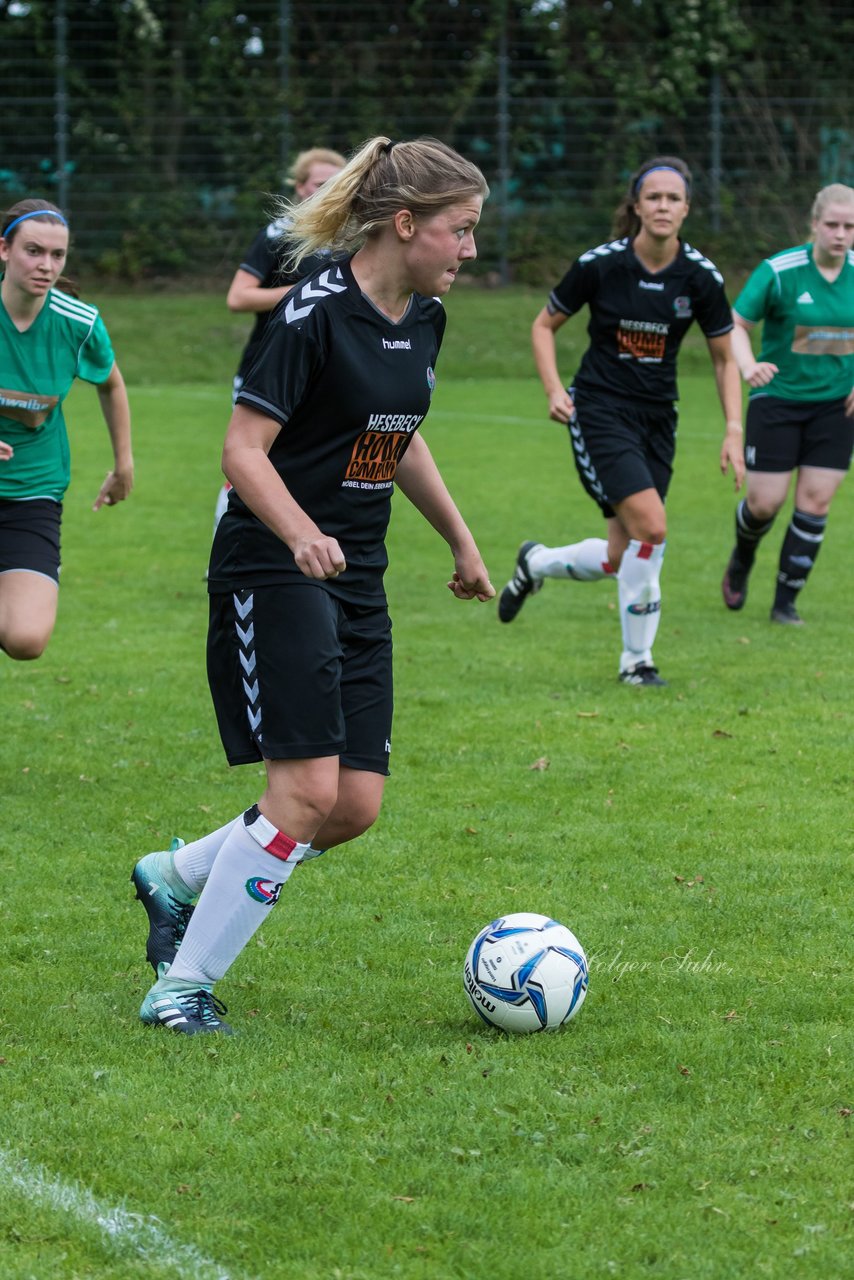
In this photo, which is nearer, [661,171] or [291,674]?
[291,674]

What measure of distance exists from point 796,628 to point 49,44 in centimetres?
2154

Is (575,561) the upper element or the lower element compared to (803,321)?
lower

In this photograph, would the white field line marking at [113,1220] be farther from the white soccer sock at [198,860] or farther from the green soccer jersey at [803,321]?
the green soccer jersey at [803,321]

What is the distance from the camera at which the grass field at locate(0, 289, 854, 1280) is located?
10.6ft

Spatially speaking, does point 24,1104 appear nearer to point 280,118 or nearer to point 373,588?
point 373,588

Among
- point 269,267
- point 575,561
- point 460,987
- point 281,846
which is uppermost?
point 269,267

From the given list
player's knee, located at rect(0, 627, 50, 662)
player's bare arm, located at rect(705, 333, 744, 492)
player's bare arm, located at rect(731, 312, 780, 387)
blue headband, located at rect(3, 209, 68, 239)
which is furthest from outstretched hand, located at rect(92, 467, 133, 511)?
player's bare arm, located at rect(731, 312, 780, 387)

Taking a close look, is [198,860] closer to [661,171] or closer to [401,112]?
[661,171]

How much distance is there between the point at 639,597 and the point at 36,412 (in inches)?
127

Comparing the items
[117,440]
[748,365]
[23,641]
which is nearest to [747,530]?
[748,365]

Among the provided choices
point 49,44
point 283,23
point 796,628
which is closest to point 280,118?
point 283,23

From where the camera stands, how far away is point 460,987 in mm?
4605

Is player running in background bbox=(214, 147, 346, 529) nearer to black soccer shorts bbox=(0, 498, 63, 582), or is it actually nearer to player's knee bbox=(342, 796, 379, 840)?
black soccer shorts bbox=(0, 498, 63, 582)

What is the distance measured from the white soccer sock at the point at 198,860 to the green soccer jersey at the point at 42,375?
2513 mm
